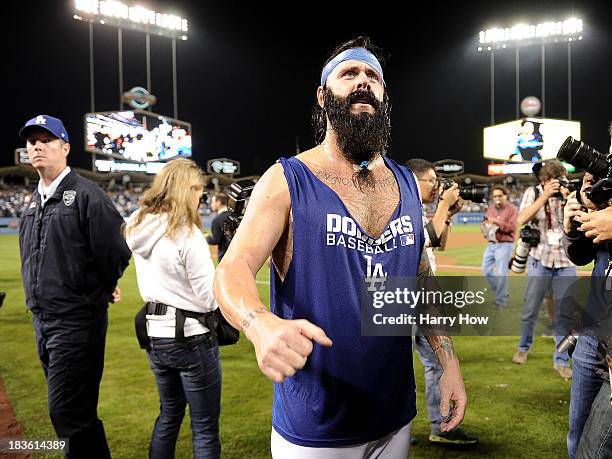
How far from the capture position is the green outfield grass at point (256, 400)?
418 centimetres

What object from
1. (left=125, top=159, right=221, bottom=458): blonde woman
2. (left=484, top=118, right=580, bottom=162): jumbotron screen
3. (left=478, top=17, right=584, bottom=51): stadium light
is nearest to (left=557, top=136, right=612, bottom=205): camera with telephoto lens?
(left=125, top=159, right=221, bottom=458): blonde woman

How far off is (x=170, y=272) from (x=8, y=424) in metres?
2.78

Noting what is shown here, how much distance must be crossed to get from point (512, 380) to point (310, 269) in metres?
4.74

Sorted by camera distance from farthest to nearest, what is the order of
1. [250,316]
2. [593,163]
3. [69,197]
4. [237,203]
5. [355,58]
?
[69,197] → [237,203] → [593,163] → [355,58] → [250,316]

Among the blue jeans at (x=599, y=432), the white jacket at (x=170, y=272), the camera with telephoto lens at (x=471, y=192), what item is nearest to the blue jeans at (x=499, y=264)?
the camera with telephoto lens at (x=471, y=192)

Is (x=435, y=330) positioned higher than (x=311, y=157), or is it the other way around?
(x=311, y=157)

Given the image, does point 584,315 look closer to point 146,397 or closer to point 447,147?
point 146,397

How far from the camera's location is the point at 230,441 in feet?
14.1

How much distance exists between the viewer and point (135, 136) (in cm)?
3878

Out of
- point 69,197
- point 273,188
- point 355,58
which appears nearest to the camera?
point 273,188

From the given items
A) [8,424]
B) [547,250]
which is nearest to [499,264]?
[547,250]

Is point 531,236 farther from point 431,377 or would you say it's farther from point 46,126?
point 46,126

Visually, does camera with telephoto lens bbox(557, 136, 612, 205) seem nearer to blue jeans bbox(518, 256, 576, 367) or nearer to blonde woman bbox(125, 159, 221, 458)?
blonde woman bbox(125, 159, 221, 458)

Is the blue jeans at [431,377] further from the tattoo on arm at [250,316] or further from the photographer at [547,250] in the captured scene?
the tattoo on arm at [250,316]
